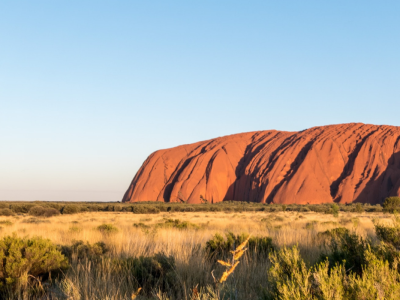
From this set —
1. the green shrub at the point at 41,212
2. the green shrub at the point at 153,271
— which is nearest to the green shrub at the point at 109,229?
the green shrub at the point at 153,271

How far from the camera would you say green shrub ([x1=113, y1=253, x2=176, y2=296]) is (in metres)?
5.13

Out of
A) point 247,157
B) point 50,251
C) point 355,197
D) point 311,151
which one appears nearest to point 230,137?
point 247,157

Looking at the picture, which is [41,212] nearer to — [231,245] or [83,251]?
[83,251]

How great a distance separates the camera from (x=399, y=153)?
63906 millimetres

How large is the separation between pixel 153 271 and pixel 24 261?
6.82ft

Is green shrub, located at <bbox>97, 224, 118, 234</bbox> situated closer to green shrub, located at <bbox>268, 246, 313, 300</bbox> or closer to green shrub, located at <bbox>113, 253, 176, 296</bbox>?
green shrub, located at <bbox>113, 253, 176, 296</bbox>

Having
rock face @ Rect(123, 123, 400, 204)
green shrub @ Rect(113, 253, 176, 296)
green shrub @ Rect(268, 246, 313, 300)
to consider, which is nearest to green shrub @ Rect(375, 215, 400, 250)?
green shrub @ Rect(268, 246, 313, 300)

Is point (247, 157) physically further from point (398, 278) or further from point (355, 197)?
point (398, 278)

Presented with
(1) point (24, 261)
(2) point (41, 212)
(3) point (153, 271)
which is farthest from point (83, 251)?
(2) point (41, 212)

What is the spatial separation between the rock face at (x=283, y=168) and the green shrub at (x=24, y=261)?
58542 millimetres

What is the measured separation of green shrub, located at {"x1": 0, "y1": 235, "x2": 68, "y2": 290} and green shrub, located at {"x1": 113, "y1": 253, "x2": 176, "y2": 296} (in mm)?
1087

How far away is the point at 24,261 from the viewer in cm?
556

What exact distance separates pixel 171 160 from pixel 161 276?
75.7 m

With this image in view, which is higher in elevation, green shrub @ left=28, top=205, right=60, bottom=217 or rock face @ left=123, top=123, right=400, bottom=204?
rock face @ left=123, top=123, right=400, bottom=204
